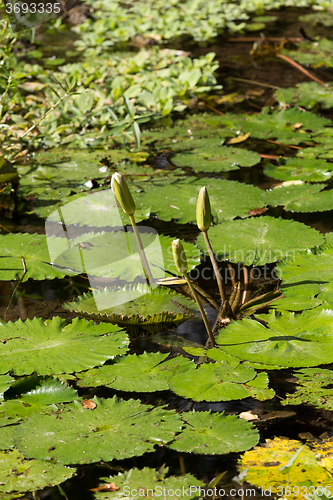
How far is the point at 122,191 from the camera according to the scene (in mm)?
1195

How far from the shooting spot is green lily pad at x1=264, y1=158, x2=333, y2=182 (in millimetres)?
2262

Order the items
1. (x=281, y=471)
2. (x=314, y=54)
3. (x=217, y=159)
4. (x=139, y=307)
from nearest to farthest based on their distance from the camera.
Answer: (x=281, y=471) < (x=139, y=307) < (x=217, y=159) < (x=314, y=54)

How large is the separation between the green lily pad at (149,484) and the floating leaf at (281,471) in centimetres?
11

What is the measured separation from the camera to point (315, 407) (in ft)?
3.66

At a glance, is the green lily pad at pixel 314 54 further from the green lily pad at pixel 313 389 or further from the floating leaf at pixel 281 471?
the floating leaf at pixel 281 471

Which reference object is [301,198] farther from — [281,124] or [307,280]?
[281,124]

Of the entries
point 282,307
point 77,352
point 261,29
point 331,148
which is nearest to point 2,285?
point 77,352

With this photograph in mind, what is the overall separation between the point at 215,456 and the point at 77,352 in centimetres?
45

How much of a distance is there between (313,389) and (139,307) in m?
0.56

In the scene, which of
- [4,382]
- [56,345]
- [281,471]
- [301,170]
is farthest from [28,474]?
[301,170]

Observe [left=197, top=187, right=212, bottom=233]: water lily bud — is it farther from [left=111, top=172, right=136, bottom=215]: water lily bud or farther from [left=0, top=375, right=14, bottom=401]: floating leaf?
[left=0, top=375, right=14, bottom=401]: floating leaf

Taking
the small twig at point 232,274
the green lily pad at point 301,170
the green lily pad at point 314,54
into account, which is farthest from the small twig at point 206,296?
the green lily pad at point 314,54

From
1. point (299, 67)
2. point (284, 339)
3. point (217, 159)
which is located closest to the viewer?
point (284, 339)

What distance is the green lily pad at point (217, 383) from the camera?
1121 mm
